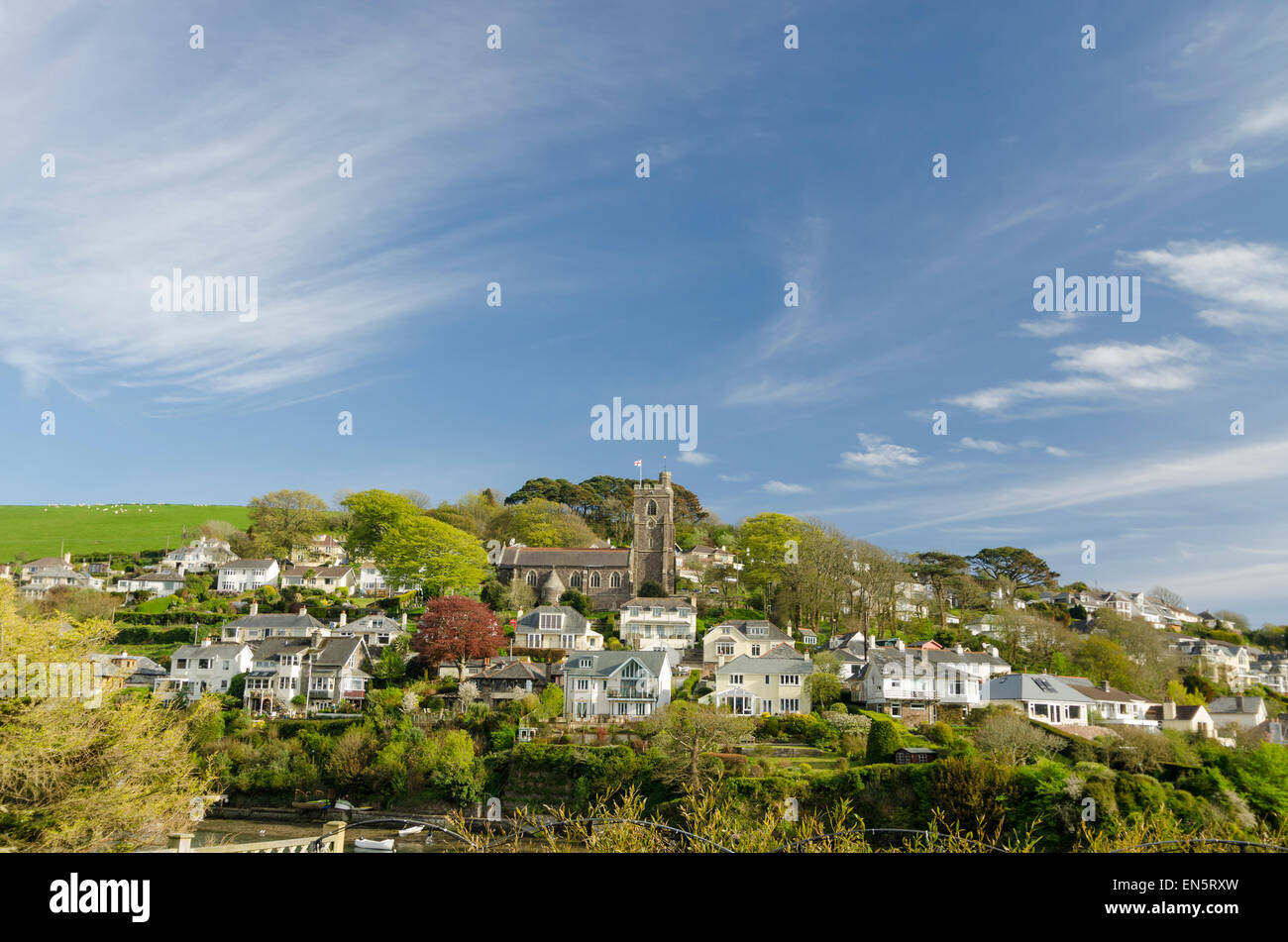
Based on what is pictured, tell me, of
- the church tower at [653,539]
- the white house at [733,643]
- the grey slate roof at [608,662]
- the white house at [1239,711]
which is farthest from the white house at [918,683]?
the church tower at [653,539]

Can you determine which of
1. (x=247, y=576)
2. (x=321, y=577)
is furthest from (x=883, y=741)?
(x=247, y=576)

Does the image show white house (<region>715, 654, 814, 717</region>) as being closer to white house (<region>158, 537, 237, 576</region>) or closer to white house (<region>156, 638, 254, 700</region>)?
white house (<region>156, 638, 254, 700</region>)

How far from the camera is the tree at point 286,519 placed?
84.9m

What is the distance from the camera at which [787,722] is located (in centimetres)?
4247

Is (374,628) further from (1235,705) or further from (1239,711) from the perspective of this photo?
(1235,705)

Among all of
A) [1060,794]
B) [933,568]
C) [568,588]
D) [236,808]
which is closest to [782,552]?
[933,568]

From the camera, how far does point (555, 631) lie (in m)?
56.9

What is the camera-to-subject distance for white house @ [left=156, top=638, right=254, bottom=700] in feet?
173

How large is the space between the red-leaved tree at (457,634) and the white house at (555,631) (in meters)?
4.41

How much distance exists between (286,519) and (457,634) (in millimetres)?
44370

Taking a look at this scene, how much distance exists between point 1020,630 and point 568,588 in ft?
113

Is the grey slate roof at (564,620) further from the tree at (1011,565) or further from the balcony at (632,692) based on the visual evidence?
the tree at (1011,565)

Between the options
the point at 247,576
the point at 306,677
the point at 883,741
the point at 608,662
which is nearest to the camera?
the point at 883,741
